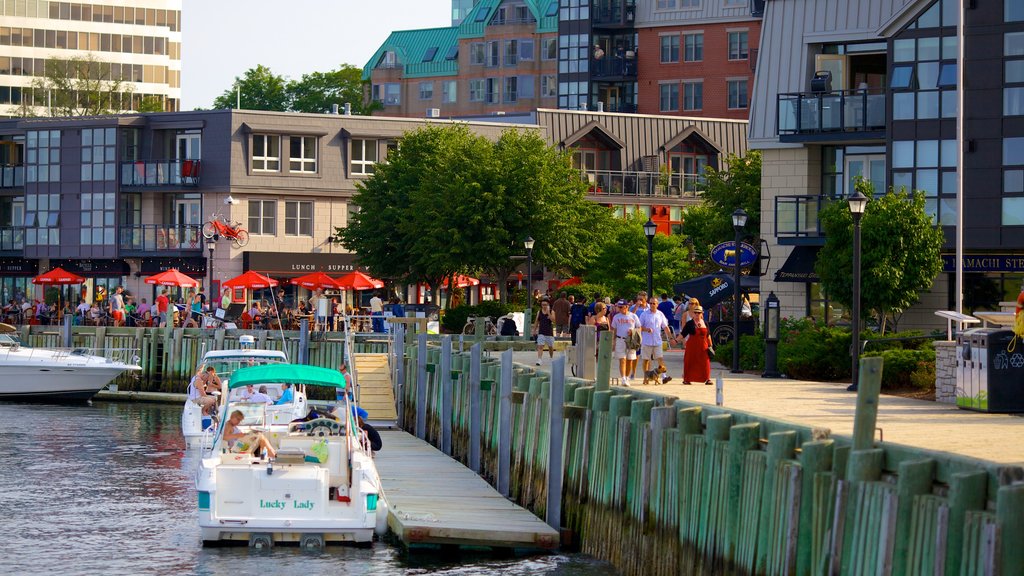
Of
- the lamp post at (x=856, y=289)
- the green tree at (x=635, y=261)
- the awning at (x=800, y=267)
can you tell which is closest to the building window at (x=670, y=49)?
the green tree at (x=635, y=261)

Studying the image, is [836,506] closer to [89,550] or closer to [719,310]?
[89,550]

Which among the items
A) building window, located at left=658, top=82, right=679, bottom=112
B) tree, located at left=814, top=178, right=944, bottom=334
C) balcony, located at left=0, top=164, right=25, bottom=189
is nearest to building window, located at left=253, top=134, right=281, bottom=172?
balcony, located at left=0, top=164, right=25, bottom=189

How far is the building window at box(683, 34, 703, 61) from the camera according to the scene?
356 feet

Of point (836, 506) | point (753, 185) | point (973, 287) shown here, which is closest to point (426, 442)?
point (973, 287)

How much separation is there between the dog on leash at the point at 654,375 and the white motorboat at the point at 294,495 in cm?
998

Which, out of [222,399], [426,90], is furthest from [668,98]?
[222,399]

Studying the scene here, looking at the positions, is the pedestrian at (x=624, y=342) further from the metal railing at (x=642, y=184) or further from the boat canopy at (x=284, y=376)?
the metal railing at (x=642, y=184)

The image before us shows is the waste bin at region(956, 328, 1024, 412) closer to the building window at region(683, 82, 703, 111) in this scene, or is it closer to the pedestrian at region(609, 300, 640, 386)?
the pedestrian at region(609, 300, 640, 386)

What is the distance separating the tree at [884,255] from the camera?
128 ft

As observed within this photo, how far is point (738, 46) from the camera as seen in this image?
10712cm

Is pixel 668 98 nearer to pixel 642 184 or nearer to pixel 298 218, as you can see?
pixel 642 184

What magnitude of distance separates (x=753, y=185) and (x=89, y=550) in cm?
5043

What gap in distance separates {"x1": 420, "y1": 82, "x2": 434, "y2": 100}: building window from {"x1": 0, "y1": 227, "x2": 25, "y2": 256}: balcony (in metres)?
49.8

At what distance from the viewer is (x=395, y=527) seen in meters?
23.7
